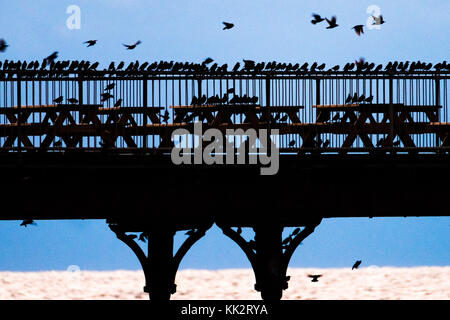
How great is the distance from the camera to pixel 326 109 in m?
14.3

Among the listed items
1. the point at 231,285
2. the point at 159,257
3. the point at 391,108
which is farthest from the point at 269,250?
the point at 231,285

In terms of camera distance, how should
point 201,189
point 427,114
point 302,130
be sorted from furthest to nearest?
1. point 427,114
2. point 302,130
3. point 201,189

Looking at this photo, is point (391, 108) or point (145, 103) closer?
point (145, 103)

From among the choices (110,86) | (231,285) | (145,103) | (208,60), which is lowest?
(231,285)

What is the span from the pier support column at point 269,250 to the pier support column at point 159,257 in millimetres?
763

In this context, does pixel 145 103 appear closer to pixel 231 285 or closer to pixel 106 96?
pixel 106 96

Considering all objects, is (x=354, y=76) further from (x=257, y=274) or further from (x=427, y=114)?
(x=257, y=274)

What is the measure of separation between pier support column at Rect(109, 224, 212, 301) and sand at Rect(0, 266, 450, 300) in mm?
19504

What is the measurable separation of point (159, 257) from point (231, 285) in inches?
1061

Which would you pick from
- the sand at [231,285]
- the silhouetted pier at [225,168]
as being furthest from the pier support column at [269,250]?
the sand at [231,285]

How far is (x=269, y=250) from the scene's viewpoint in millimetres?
13930

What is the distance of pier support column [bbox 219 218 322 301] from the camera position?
13.7m
